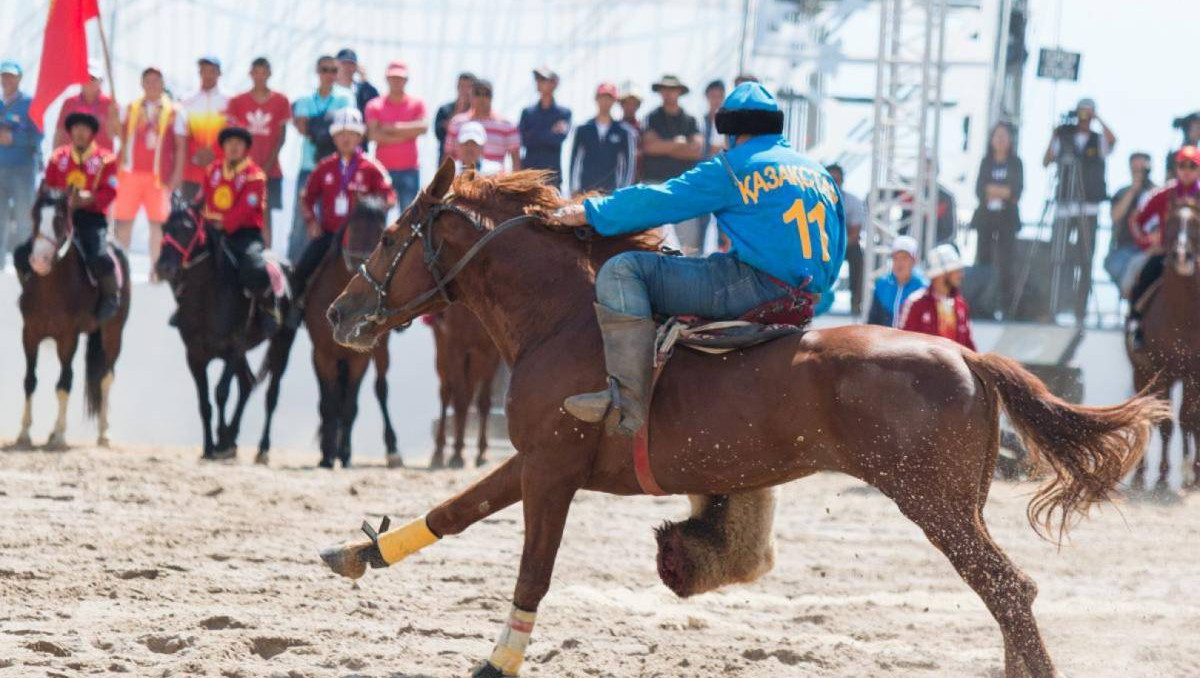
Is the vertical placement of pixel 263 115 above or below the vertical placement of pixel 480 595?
above

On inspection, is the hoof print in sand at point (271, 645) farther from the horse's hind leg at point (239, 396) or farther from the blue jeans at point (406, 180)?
the blue jeans at point (406, 180)

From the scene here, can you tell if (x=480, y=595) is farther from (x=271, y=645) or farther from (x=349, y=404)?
(x=349, y=404)

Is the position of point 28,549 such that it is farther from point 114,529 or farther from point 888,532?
point 888,532

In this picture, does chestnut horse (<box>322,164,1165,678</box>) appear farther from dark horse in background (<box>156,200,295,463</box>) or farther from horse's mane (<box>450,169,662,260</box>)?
dark horse in background (<box>156,200,295,463</box>)

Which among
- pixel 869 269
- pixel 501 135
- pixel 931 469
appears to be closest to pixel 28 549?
pixel 931 469

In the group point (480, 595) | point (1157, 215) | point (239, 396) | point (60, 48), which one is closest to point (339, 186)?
point (239, 396)

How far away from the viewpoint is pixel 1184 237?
12359 millimetres

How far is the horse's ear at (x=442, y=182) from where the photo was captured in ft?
20.1

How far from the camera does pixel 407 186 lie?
46.3 feet

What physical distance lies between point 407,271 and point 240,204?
6.88 metres

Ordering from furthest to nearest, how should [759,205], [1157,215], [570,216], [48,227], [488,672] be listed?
[1157,215] < [48,227] < [570,216] < [759,205] < [488,672]

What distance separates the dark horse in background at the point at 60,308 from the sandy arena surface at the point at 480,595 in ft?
7.20

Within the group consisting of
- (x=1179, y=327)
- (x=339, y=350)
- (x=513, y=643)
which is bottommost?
(x=513, y=643)

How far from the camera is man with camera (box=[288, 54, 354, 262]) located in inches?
543
